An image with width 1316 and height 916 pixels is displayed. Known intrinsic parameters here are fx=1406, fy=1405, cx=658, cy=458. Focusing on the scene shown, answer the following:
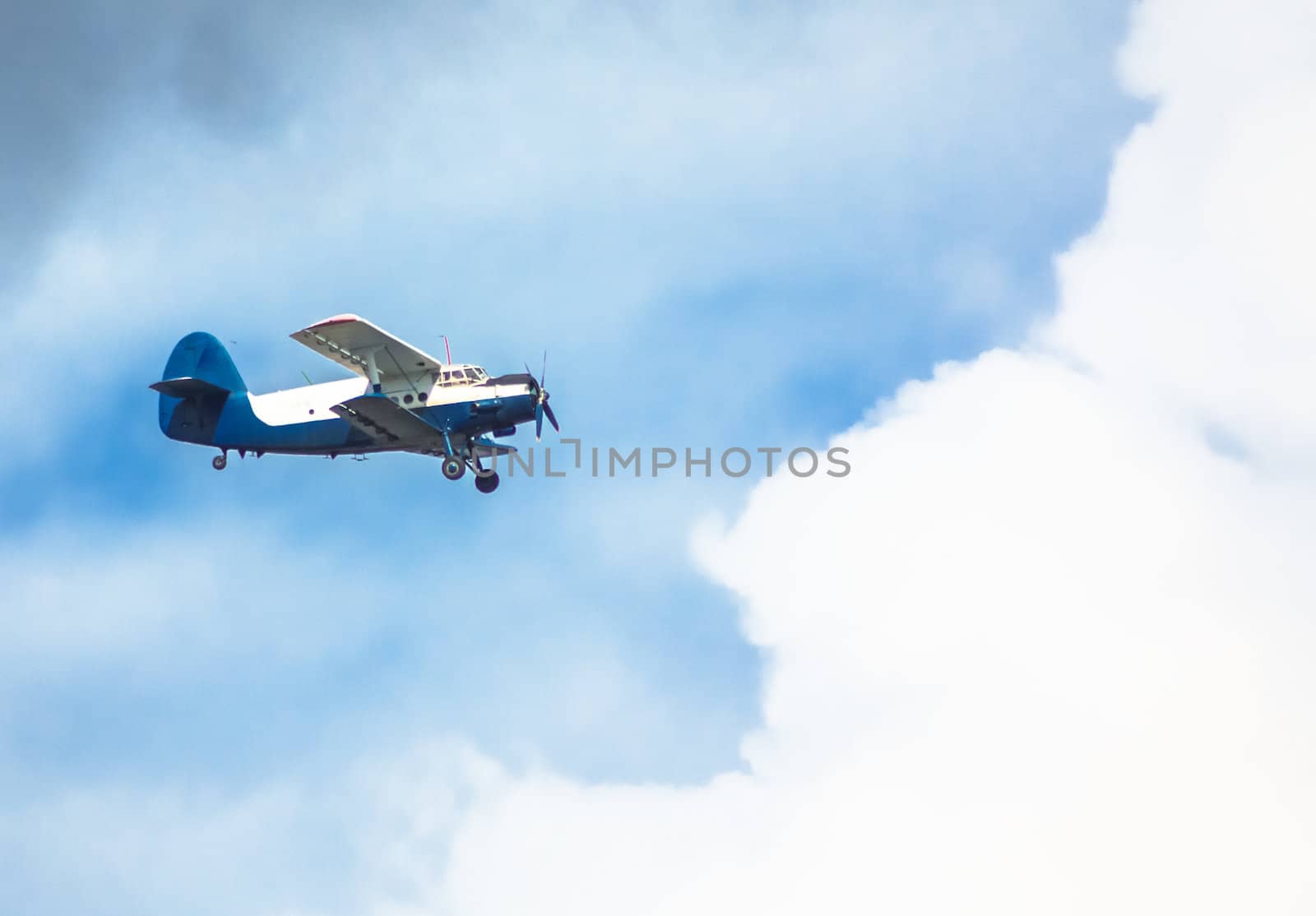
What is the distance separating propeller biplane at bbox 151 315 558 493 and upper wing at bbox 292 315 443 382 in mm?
24

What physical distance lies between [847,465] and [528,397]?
36.0 feet

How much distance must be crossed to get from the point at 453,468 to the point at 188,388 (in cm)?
931

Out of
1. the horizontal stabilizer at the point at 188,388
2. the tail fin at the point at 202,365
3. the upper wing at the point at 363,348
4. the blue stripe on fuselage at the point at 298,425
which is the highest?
the tail fin at the point at 202,365

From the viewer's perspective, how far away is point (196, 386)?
44000 millimetres

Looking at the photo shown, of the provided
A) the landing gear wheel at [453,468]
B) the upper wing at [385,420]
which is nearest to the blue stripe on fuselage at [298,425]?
the upper wing at [385,420]

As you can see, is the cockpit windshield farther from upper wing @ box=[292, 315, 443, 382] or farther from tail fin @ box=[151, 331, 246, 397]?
tail fin @ box=[151, 331, 246, 397]

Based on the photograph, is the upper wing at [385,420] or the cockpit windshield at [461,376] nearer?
the upper wing at [385,420]

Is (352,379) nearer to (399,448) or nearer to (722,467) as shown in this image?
(399,448)

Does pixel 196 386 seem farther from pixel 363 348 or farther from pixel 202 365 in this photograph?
pixel 363 348

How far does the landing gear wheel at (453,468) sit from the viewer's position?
4162 centimetres

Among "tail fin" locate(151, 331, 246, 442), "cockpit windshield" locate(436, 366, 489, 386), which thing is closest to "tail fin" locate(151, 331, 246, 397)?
"tail fin" locate(151, 331, 246, 442)

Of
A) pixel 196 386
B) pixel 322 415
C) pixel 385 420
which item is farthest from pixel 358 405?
pixel 196 386

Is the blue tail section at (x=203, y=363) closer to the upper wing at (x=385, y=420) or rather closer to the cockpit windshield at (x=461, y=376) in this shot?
the upper wing at (x=385, y=420)

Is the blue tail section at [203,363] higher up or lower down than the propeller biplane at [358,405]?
higher up
